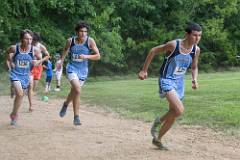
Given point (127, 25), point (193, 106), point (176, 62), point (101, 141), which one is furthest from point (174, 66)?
point (127, 25)

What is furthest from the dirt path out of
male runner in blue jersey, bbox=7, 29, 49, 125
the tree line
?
the tree line

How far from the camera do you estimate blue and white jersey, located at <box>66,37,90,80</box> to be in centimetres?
1075

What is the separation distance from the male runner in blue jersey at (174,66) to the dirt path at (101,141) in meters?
0.58

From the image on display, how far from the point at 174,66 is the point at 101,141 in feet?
6.14

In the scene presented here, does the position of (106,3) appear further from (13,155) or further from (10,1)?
(13,155)

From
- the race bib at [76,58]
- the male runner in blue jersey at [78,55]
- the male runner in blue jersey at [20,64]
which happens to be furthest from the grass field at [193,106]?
the male runner in blue jersey at [20,64]

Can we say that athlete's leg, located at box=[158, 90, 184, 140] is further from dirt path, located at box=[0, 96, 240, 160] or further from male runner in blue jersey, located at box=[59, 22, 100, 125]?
male runner in blue jersey, located at box=[59, 22, 100, 125]

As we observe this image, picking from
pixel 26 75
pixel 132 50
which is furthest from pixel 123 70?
pixel 26 75

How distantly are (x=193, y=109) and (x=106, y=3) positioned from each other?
25.7m

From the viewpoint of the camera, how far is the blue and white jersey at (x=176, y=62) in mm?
8359

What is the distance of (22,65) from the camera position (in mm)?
11086

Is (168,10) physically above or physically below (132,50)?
above

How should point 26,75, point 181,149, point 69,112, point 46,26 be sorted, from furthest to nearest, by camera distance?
point 46,26
point 69,112
point 26,75
point 181,149

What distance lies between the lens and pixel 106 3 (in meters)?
38.8
